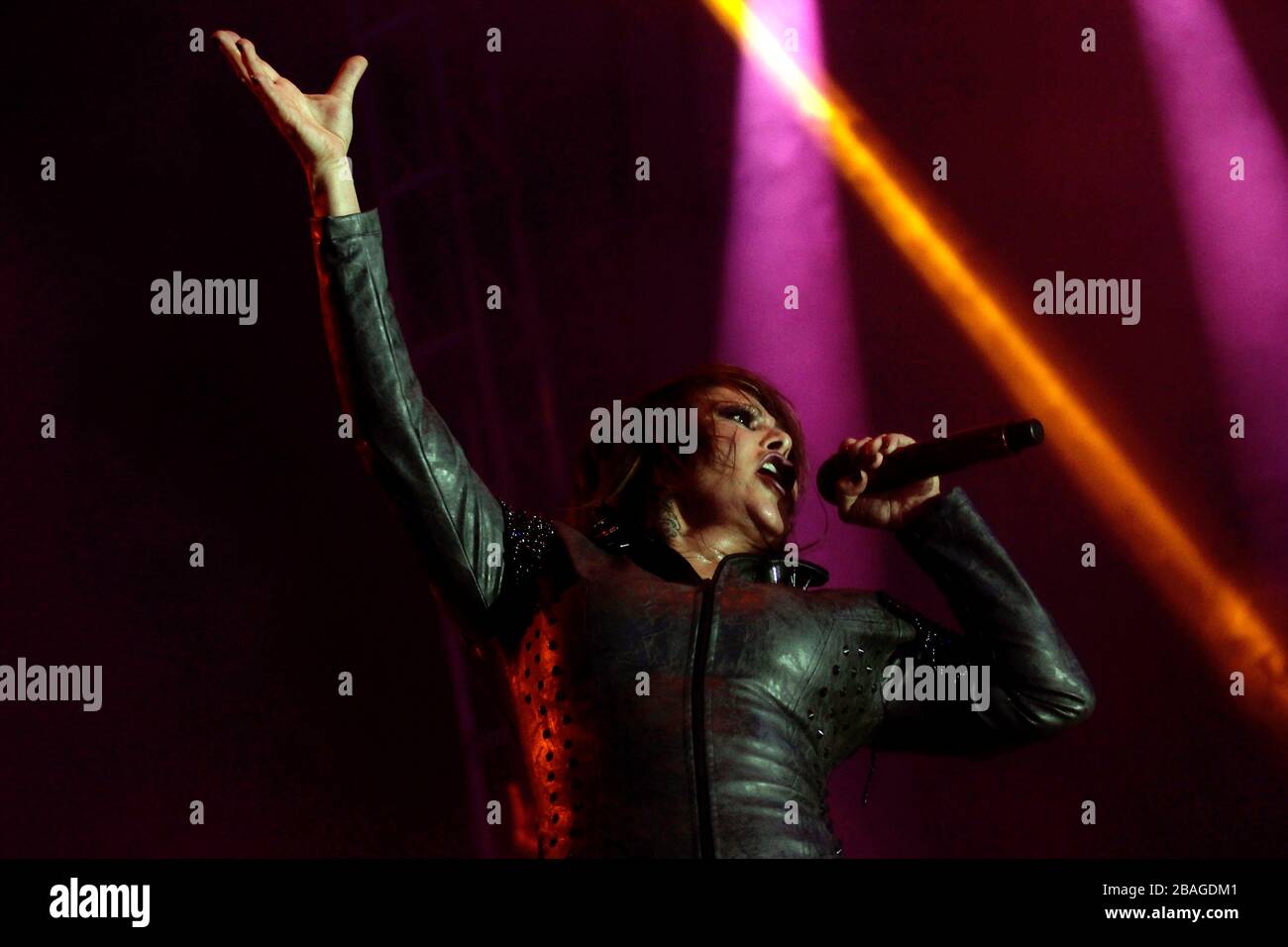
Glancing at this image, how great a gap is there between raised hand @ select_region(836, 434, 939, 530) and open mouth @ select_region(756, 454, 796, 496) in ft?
0.37

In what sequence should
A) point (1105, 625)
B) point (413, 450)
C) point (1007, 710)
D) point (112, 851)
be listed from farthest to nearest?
point (1105, 625) < point (112, 851) < point (1007, 710) < point (413, 450)

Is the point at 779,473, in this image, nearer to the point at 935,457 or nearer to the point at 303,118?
the point at 935,457

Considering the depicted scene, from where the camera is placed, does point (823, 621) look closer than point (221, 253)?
Yes

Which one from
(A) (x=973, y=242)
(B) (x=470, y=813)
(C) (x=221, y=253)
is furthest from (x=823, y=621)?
(C) (x=221, y=253)

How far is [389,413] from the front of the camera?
2545 millimetres

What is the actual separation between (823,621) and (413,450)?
67 centimetres

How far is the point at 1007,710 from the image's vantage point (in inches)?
108

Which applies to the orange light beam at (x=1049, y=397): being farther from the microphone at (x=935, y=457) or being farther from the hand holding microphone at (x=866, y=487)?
the microphone at (x=935, y=457)

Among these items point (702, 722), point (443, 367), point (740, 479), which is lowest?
point (702, 722)

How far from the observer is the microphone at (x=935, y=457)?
2.44m

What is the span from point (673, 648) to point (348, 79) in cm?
99

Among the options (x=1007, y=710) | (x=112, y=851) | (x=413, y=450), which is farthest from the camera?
(x=112, y=851)

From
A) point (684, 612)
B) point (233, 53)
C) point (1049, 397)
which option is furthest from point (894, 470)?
point (1049, 397)

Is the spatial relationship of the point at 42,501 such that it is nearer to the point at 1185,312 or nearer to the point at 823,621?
the point at 823,621
